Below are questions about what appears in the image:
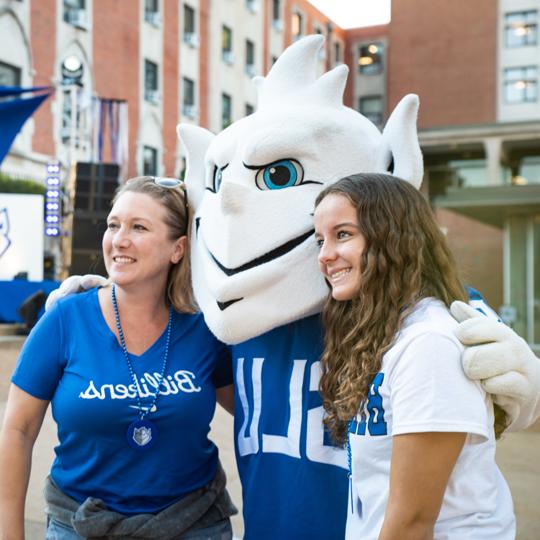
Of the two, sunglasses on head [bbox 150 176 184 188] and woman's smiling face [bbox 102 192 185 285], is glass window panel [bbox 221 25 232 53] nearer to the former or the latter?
sunglasses on head [bbox 150 176 184 188]

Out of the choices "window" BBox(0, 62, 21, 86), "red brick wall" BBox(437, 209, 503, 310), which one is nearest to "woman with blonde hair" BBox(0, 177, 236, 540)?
"red brick wall" BBox(437, 209, 503, 310)

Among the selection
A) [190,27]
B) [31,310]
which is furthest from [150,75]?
[31,310]

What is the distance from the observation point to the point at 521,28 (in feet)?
73.8

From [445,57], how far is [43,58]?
37.7ft

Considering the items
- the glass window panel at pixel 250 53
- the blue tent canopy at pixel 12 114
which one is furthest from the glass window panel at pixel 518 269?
the glass window panel at pixel 250 53

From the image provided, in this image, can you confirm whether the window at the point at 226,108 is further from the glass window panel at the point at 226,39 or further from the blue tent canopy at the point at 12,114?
the blue tent canopy at the point at 12,114

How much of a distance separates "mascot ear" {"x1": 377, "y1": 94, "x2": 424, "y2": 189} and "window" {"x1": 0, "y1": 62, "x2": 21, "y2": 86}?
59.0 feet

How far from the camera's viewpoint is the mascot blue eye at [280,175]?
2.17 m

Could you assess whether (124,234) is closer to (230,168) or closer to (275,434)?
(230,168)

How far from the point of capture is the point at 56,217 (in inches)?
583

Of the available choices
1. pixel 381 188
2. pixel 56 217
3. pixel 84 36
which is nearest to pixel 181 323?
pixel 381 188

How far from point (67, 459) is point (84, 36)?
800 inches

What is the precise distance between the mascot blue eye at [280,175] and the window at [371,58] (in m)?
32.9

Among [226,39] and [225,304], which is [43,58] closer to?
[226,39]
